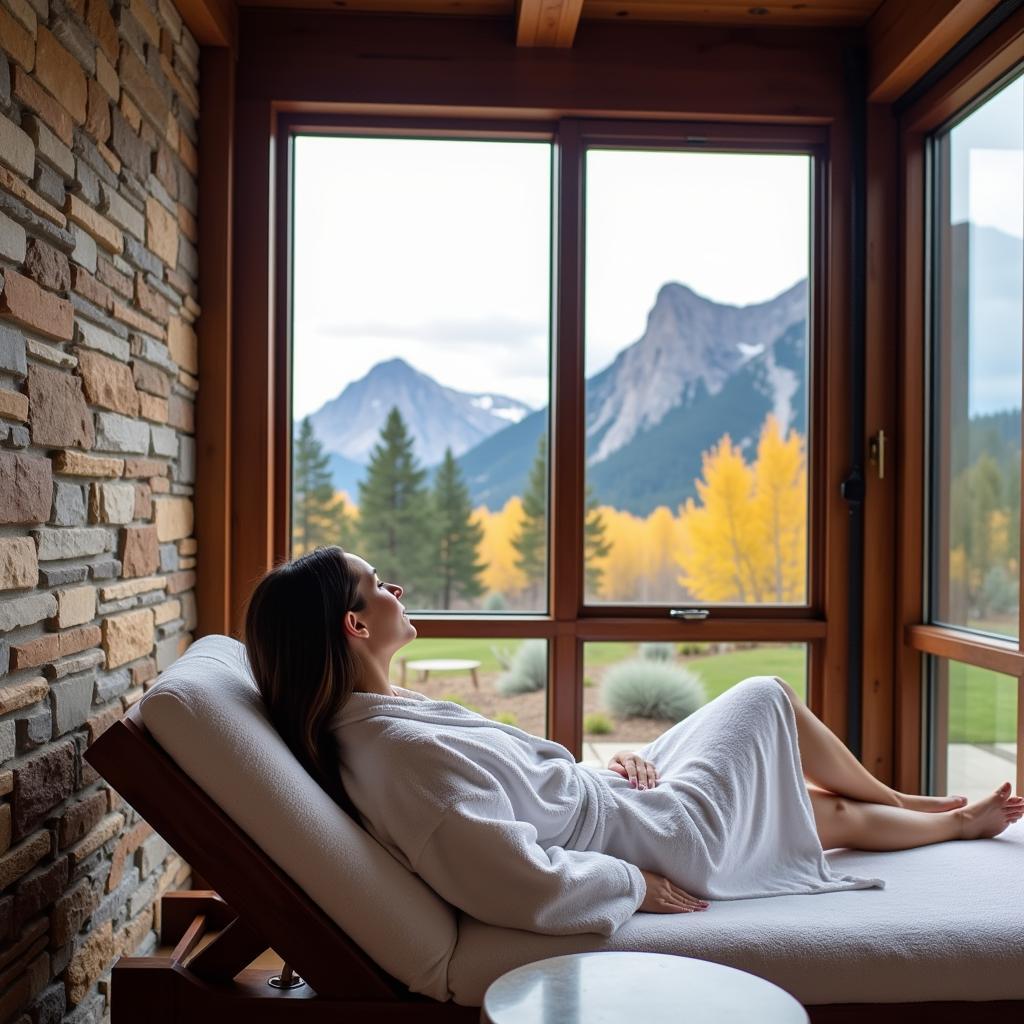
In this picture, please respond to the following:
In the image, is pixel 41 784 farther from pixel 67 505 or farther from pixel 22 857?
pixel 67 505

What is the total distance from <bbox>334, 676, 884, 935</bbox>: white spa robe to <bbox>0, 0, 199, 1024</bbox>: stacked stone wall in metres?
0.56

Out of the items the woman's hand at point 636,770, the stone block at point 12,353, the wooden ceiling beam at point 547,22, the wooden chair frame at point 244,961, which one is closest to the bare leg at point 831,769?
the woman's hand at point 636,770

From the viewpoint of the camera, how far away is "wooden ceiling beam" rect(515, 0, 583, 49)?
2941mm

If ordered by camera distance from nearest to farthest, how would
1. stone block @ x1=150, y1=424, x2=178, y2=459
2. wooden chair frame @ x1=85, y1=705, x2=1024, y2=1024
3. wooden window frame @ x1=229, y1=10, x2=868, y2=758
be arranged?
wooden chair frame @ x1=85, y1=705, x2=1024, y2=1024 → stone block @ x1=150, y1=424, x2=178, y2=459 → wooden window frame @ x1=229, y1=10, x2=868, y2=758

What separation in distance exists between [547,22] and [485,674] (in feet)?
6.21

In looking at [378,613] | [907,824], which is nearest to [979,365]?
[907,824]

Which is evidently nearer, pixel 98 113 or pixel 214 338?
pixel 98 113

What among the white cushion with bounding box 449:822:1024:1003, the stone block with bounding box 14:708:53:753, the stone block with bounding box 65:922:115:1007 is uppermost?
the stone block with bounding box 14:708:53:753

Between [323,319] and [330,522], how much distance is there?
0.62 meters

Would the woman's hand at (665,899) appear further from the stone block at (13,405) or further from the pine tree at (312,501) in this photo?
the pine tree at (312,501)

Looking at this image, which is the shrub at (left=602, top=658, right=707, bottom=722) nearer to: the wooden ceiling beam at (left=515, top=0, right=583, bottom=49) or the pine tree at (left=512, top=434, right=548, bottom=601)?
the pine tree at (left=512, top=434, right=548, bottom=601)

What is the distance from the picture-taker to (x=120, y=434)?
7.73 feet

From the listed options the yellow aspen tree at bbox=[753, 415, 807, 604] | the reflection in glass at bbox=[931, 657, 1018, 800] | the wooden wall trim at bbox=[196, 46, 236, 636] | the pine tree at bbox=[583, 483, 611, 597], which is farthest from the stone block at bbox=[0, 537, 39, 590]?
the reflection in glass at bbox=[931, 657, 1018, 800]

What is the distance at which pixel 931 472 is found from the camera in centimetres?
318
